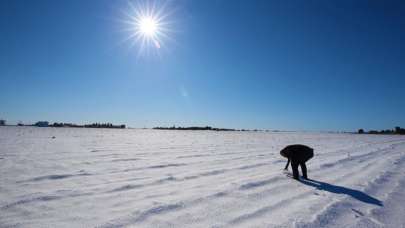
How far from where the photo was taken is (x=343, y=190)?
416cm

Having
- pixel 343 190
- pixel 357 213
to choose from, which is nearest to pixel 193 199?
pixel 357 213

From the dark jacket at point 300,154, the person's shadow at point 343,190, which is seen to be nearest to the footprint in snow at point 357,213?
the person's shadow at point 343,190

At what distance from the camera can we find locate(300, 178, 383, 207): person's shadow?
3.58 metres

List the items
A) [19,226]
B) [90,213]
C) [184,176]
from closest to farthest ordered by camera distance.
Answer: [19,226]
[90,213]
[184,176]

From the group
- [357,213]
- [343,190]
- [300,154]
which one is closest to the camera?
[357,213]

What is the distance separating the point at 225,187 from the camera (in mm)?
4176

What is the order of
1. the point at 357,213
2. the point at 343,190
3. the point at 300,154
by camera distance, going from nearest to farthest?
the point at 357,213 → the point at 343,190 → the point at 300,154

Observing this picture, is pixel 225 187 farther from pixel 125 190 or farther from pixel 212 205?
pixel 125 190

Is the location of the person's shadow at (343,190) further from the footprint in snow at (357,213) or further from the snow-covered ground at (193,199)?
the footprint in snow at (357,213)

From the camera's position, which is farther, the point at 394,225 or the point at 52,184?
the point at 52,184

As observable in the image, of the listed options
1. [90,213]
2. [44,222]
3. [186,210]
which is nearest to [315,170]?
[186,210]

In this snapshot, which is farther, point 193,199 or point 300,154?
point 300,154

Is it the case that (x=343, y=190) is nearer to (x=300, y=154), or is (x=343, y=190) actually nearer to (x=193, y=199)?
(x=300, y=154)

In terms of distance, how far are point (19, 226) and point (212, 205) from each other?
2.30 m
